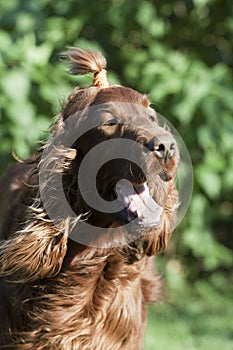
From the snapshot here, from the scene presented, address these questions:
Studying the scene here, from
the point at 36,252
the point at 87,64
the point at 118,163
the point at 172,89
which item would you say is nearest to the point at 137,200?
the point at 118,163

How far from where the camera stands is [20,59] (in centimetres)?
639

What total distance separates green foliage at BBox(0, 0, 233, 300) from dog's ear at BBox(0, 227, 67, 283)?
81.8 inches

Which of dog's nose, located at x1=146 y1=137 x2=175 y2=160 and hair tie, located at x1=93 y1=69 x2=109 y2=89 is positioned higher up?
dog's nose, located at x1=146 y1=137 x2=175 y2=160

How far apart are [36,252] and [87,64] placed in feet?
2.89

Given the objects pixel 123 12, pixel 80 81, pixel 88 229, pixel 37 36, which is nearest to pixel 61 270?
pixel 88 229

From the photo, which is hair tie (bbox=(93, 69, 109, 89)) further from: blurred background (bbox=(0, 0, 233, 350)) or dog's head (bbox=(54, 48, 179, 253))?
blurred background (bbox=(0, 0, 233, 350))

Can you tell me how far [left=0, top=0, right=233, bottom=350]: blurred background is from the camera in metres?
6.34

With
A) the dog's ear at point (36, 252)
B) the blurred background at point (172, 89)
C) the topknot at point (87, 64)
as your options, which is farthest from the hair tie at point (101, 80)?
the blurred background at point (172, 89)

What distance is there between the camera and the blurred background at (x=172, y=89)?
634cm

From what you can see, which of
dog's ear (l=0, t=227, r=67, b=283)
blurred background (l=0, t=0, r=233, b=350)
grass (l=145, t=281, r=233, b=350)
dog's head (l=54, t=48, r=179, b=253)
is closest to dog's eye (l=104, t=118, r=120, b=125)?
dog's head (l=54, t=48, r=179, b=253)

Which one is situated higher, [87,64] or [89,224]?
[87,64]

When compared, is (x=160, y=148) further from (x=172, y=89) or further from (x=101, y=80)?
(x=172, y=89)

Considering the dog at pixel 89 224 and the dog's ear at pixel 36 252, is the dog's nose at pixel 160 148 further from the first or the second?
the dog's ear at pixel 36 252

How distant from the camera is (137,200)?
3920 millimetres
